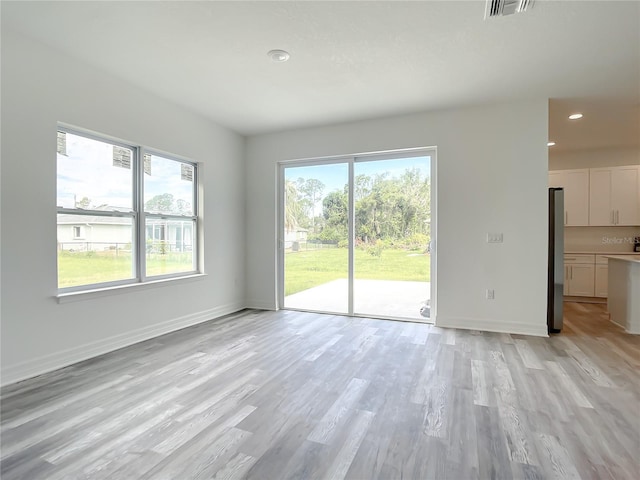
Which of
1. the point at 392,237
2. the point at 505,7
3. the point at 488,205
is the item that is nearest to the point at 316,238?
the point at 392,237

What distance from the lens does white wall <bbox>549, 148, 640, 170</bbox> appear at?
596 centimetres

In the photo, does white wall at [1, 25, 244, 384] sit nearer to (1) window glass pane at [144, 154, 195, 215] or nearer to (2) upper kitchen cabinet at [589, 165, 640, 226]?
(1) window glass pane at [144, 154, 195, 215]

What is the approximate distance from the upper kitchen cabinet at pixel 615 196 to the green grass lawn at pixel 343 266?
13.4 ft

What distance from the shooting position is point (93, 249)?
10.9ft

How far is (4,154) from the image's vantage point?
8.42 feet

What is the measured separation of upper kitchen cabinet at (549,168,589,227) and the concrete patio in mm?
3877

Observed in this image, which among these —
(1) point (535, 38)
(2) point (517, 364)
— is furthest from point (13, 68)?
(2) point (517, 364)

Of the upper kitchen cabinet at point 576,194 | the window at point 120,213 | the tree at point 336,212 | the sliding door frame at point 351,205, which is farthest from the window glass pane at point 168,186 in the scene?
the upper kitchen cabinet at point 576,194

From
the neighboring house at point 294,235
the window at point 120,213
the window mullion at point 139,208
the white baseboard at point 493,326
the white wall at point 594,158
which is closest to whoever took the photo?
the window at point 120,213

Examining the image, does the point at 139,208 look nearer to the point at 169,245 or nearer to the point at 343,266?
the point at 169,245

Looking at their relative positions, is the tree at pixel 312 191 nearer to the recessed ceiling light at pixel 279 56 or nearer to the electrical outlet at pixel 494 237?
the recessed ceiling light at pixel 279 56

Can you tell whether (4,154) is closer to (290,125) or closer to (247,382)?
(247,382)

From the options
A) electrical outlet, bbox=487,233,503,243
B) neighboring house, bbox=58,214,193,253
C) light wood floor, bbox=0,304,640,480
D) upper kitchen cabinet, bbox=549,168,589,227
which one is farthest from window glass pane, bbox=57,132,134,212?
upper kitchen cabinet, bbox=549,168,589,227

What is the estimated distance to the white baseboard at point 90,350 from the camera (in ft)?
8.70
